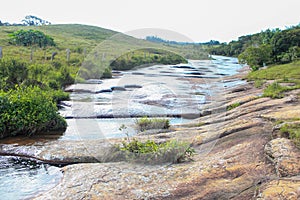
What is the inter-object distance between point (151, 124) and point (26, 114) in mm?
4059

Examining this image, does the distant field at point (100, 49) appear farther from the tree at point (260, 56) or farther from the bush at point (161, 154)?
the tree at point (260, 56)

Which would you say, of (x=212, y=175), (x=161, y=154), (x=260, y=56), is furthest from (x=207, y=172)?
(x=260, y=56)

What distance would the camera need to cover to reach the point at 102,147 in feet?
26.2

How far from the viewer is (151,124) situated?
10.8 metres

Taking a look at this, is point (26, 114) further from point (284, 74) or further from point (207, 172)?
point (284, 74)

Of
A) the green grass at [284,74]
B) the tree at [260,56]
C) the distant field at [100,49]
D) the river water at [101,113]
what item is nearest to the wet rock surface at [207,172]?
the river water at [101,113]

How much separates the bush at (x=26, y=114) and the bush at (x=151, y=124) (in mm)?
2746

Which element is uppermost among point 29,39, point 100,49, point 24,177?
point 29,39

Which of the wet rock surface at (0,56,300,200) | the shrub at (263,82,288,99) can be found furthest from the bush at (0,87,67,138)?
the shrub at (263,82,288,99)

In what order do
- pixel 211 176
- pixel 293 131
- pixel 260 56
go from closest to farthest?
1. pixel 211 176
2. pixel 293 131
3. pixel 260 56

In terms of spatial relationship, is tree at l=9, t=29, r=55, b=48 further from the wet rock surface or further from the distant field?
the wet rock surface

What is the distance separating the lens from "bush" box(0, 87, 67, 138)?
9406 mm

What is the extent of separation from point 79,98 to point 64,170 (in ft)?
34.2

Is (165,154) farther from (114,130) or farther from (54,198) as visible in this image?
(114,130)
